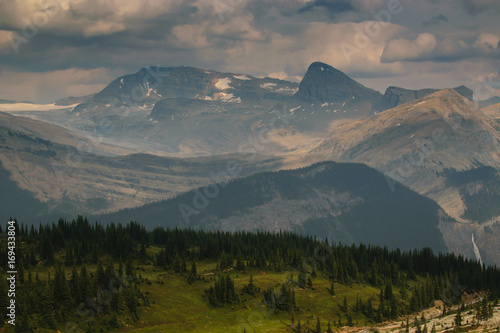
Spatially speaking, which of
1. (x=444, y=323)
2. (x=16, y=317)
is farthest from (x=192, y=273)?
(x=444, y=323)

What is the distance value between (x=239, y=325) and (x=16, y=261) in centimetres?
7851

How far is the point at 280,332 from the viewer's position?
154750mm

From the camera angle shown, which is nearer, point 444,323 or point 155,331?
point 155,331

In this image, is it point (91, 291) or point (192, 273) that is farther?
point (192, 273)

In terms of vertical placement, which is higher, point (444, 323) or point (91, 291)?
point (91, 291)

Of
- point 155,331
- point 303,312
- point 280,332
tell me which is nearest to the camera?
point 155,331

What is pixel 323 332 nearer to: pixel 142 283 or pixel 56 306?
pixel 142 283

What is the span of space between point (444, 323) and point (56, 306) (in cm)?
10416

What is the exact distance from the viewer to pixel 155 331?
144000 mm

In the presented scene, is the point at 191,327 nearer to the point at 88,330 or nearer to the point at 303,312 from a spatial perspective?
the point at 88,330

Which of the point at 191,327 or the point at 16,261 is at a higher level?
the point at 16,261

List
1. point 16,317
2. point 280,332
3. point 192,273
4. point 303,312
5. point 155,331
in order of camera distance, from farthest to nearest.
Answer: point 192,273 → point 303,312 → point 280,332 → point 155,331 → point 16,317

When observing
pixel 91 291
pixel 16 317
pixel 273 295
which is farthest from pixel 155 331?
pixel 273 295

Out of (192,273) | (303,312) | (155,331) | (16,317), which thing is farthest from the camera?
(192,273)
